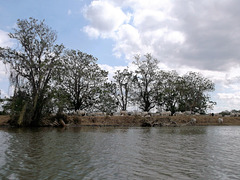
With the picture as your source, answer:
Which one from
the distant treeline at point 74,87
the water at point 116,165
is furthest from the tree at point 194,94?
the water at point 116,165

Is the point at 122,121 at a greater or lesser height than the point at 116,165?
greater

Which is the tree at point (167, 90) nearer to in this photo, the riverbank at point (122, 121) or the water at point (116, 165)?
the riverbank at point (122, 121)

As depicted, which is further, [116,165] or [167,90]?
[167,90]

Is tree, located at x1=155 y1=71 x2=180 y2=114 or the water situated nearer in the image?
the water

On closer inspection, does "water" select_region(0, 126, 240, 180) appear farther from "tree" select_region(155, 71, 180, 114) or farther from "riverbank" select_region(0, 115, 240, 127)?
"tree" select_region(155, 71, 180, 114)

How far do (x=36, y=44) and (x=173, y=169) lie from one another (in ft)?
95.3

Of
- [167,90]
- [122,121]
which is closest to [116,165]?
[122,121]

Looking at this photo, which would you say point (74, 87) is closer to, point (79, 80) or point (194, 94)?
point (79, 80)

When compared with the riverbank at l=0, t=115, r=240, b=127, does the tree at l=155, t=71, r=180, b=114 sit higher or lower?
higher

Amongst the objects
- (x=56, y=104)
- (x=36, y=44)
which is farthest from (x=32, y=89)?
(x=36, y=44)

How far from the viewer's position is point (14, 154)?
10.7 m

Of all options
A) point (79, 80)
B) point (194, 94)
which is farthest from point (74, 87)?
point (194, 94)

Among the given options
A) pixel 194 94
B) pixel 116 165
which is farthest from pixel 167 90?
pixel 116 165

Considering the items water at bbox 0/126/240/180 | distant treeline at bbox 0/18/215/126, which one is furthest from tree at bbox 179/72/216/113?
water at bbox 0/126/240/180
